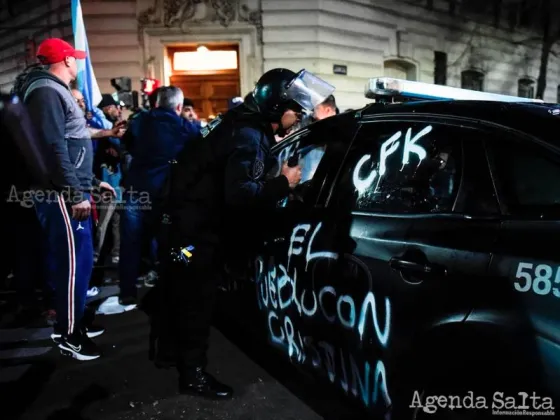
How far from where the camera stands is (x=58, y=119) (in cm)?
299

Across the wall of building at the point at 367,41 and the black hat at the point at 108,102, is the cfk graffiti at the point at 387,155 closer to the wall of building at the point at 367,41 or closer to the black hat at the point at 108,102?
the black hat at the point at 108,102

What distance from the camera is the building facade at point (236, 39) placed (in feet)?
32.0

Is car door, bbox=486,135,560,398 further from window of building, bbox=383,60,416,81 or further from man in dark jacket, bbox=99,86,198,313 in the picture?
window of building, bbox=383,60,416,81

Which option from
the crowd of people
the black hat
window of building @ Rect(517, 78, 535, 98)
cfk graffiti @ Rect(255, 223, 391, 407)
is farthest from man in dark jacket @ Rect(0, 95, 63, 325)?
window of building @ Rect(517, 78, 535, 98)

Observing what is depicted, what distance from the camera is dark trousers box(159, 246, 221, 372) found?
2629 mm

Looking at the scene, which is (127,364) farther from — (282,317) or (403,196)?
(403,196)

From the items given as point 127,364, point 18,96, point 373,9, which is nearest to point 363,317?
point 127,364

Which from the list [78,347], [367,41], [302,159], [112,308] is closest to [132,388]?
[78,347]

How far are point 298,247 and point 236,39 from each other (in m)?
8.38

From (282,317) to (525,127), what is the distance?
4.95ft

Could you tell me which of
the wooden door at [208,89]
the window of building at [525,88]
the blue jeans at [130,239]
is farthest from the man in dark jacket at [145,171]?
the window of building at [525,88]

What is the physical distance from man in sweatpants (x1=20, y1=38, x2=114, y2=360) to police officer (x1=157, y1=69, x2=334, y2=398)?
30.6 inches

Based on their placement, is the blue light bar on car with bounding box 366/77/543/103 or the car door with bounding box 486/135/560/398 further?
the blue light bar on car with bounding box 366/77/543/103

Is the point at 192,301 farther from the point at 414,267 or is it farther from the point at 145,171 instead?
the point at 145,171
